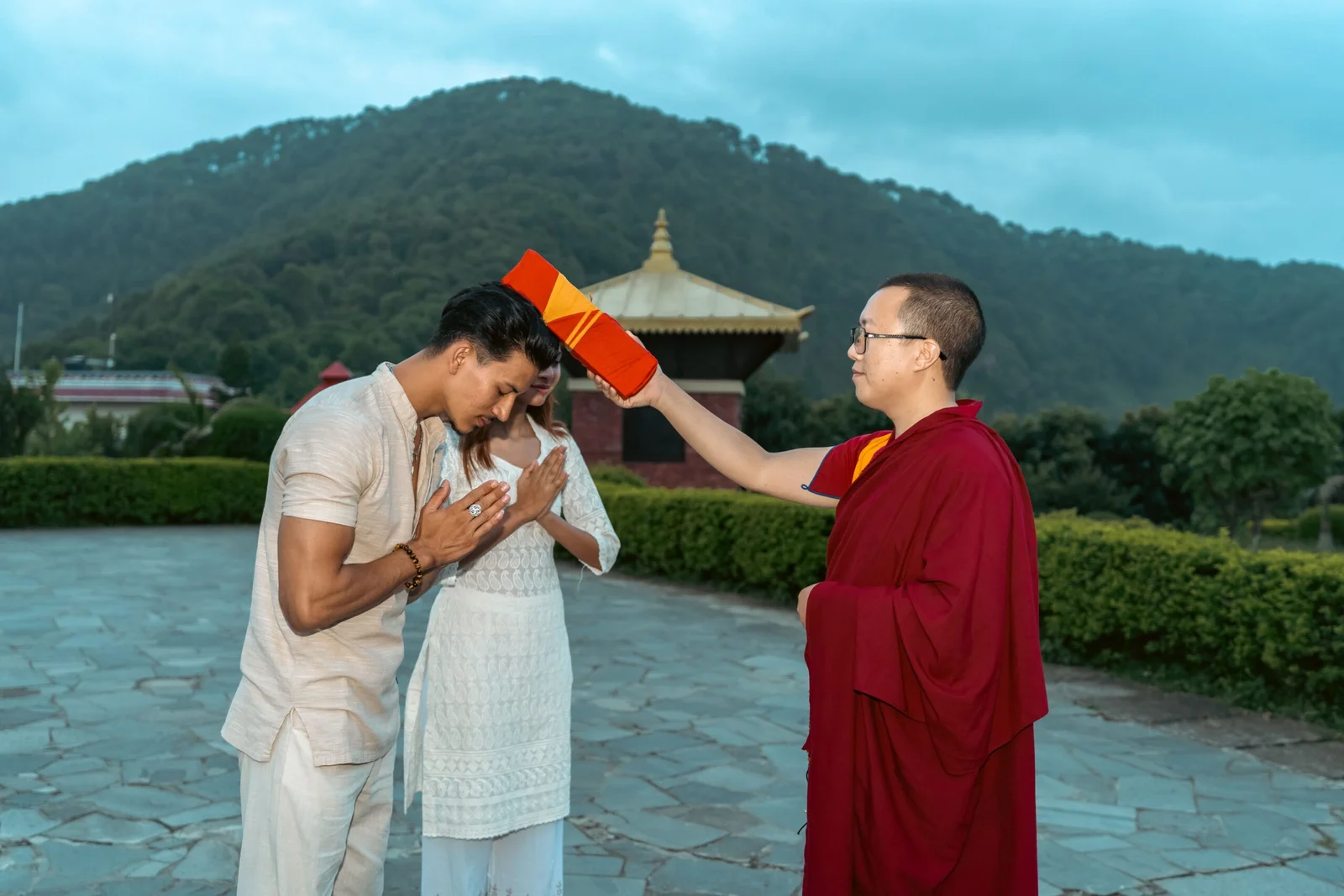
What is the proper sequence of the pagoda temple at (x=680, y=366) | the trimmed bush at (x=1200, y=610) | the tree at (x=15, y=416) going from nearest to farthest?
the trimmed bush at (x=1200, y=610)
the pagoda temple at (x=680, y=366)
the tree at (x=15, y=416)

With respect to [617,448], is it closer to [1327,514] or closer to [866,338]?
[866,338]

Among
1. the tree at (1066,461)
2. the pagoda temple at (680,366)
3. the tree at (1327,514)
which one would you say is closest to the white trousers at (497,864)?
the pagoda temple at (680,366)

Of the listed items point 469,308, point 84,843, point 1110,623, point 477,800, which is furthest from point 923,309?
point 1110,623

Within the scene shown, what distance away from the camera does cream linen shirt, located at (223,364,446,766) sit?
2.24 m

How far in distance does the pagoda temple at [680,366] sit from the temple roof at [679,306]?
0.05 ft

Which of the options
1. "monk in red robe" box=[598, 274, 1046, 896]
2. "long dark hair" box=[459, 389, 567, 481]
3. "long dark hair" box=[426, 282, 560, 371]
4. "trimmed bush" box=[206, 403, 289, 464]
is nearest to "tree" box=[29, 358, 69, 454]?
"trimmed bush" box=[206, 403, 289, 464]

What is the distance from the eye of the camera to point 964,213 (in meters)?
70.1

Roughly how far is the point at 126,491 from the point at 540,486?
57.3 ft

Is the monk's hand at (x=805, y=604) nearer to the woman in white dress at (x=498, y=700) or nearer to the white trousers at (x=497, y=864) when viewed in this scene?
the woman in white dress at (x=498, y=700)

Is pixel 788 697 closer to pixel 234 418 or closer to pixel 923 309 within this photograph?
pixel 923 309

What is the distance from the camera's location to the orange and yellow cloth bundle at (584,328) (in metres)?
2.81

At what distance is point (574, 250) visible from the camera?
4891cm

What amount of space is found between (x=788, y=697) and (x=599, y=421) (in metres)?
11.5

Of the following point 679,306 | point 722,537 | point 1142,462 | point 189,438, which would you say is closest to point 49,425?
point 189,438
